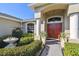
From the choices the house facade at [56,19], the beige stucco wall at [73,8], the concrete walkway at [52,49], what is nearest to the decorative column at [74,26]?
the house facade at [56,19]

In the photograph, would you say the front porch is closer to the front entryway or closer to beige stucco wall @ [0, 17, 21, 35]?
the front entryway

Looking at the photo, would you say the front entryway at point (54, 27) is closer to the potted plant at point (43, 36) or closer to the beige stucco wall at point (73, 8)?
the potted plant at point (43, 36)

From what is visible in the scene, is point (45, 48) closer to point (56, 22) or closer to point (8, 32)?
point (56, 22)

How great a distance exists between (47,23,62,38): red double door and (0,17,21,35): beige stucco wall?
45.0 inches

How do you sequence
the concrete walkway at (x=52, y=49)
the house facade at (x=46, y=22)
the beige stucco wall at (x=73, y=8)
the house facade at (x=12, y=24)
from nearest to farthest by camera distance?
1. the beige stucco wall at (x=73, y=8)
2. the concrete walkway at (x=52, y=49)
3. the house facade at (x=46, y=22)
4. the house facade at (x=12, y=24)

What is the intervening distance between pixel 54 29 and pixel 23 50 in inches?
58.9

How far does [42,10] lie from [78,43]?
5.68ft

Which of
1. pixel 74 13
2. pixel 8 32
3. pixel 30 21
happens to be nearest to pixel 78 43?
pixel 74 13

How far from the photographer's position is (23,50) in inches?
169

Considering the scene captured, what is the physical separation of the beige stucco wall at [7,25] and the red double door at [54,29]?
114 centimetres

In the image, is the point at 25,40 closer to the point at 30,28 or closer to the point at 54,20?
the point at 30,28

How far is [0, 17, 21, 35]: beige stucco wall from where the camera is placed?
4880 millimetres

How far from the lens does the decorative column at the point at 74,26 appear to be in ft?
14.9

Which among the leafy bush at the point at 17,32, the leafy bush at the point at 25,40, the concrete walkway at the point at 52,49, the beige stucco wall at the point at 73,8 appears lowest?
the concrete walkway at the point at 52,49
